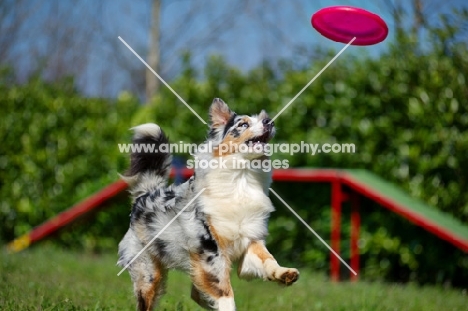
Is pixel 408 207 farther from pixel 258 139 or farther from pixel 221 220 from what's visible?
pixel 221 220

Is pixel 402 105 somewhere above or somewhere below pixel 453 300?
above

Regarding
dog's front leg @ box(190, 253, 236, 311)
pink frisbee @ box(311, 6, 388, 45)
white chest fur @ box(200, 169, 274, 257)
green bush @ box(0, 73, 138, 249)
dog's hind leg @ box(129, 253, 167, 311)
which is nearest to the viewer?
dog's front leg @ box(190, 253, 236, 311)

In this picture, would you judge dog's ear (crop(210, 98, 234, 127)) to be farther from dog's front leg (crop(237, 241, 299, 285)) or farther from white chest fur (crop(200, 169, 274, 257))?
dog's front leg (crop(237, 241, 299, 285))

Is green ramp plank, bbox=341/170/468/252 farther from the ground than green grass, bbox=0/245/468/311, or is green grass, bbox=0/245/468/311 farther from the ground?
green ramp plank, bbox=341/170/468/252

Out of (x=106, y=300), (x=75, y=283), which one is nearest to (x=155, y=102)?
(x=75, y=283)

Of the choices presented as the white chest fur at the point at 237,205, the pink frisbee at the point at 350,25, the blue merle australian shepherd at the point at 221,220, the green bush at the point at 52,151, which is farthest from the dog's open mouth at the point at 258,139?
the green bush at the point at 52,151

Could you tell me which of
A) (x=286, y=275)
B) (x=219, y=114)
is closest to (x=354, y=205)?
(x=219, y=114)

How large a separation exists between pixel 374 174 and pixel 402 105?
97 centimetres

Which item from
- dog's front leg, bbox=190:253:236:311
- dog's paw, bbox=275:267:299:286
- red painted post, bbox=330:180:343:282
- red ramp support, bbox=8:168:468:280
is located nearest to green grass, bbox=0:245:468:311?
red painted post, bbox=330:180:343:282

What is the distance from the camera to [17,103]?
11.7 m

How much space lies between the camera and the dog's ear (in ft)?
16.2

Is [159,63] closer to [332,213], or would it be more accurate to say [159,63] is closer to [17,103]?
[17,103]

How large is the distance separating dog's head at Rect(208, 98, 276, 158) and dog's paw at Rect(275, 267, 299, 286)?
777mm

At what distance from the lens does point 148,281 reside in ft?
17.2
